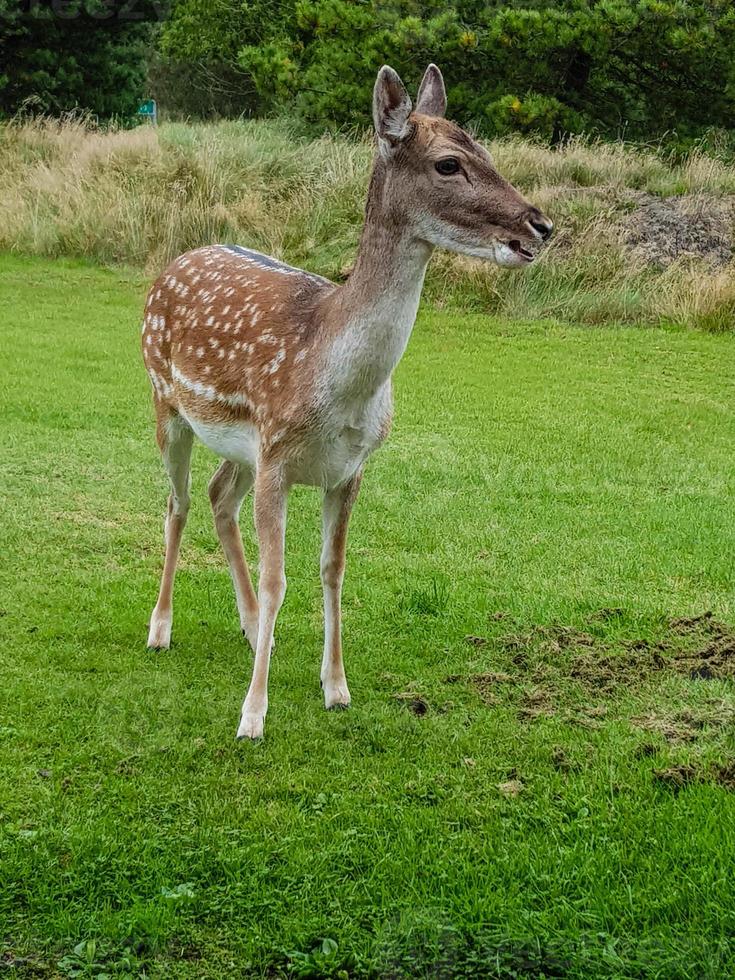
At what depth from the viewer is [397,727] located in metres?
4.92

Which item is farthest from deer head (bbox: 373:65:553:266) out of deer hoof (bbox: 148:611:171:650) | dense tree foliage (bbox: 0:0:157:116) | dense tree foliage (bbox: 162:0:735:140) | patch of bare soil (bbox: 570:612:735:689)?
dense tree foliage (bbox: 0:0:157:116)

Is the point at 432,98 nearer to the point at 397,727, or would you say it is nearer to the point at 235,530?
the point at 235,530

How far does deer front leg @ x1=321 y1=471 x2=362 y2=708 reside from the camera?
16.8 feet

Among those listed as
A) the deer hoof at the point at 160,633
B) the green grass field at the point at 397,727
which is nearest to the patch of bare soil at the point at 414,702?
the green grass field at the point at 397,727

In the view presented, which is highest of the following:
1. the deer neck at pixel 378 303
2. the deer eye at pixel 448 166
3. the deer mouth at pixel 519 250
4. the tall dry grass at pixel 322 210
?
the deer eye at pixel 448 166

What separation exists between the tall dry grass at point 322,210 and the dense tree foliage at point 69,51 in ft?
20.5

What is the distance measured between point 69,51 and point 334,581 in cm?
2315

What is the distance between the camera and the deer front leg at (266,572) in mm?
4809

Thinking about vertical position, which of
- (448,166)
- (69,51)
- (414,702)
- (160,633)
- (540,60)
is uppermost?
(448,166)

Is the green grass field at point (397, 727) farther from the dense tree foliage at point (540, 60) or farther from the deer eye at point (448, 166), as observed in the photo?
the dense tree foliage at point (540, 60)

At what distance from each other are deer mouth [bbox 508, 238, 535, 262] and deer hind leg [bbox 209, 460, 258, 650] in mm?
1960

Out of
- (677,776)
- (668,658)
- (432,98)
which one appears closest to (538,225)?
(432,98)

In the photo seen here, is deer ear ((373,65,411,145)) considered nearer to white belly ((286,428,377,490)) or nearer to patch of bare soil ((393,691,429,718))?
white belly ((286,428,377,490))

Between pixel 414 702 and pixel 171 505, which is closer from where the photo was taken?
pixel 414 702
